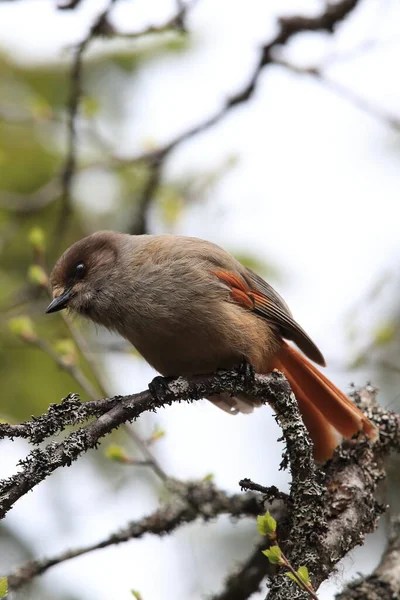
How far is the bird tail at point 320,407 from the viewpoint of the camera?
4.22m

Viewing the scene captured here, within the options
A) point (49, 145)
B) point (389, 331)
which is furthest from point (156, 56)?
point (389, 331)

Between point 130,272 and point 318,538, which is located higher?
point 130,272

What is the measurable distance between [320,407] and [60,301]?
63.6 inches

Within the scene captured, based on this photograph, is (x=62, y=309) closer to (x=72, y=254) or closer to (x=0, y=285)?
(x=72, y=254)

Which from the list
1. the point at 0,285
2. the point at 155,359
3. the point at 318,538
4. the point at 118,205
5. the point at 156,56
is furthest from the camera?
the point at 156,56

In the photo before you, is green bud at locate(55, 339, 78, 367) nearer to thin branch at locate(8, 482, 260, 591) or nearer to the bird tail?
thin branch at locate(8, 482, 260, 591)

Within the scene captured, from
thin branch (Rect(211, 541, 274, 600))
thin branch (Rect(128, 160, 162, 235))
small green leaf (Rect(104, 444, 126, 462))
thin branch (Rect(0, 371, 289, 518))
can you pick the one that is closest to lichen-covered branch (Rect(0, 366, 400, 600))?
thin branch (Rect(0, 371, 289, 518))

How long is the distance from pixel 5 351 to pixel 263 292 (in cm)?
293

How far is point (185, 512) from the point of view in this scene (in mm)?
4605

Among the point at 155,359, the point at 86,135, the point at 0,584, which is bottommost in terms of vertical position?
the point at 0,584

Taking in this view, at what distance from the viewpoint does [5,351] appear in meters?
7.11

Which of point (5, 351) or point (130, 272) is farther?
point (5, 351)

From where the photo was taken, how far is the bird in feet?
14.3

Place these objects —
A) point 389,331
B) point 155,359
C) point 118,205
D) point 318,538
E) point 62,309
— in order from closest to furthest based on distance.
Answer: point 318,538, point 155,359, point 62,309, point 389,331, point 118,205
